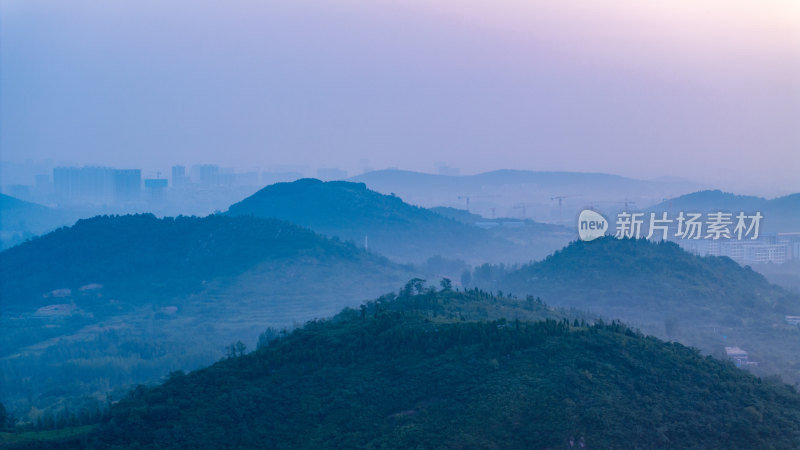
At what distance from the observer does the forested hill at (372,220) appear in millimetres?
110625

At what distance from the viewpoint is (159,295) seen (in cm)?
7712

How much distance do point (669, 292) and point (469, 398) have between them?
42311 mm

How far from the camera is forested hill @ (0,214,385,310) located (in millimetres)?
78938

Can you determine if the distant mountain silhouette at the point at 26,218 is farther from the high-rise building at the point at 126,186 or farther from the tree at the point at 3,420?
the tree at the point at 3,420

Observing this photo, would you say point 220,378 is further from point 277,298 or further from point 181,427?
point 277,298

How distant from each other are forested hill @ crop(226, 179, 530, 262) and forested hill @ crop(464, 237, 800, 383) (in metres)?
40.5

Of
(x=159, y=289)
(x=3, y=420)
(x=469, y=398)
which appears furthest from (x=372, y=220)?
(x=469, y=398)

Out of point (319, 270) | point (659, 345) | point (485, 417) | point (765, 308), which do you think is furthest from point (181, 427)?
point (319, 270)

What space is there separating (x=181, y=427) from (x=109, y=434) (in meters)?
2.07
